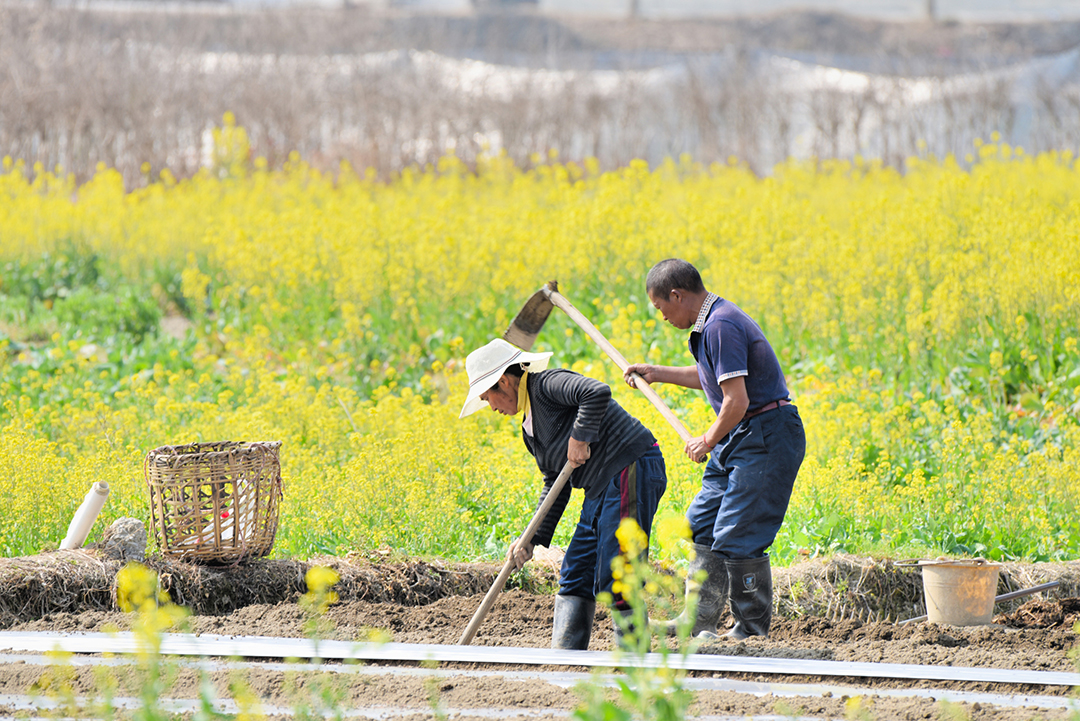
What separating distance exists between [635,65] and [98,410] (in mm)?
17987

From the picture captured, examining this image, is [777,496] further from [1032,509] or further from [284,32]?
[284,32]

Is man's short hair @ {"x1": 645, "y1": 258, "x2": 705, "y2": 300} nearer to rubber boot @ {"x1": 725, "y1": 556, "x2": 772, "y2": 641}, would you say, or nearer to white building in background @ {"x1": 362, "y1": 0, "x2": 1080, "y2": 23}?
rubber boot @ {"x1": 725, "y1": 556, "x2": 772, "y2": 641}

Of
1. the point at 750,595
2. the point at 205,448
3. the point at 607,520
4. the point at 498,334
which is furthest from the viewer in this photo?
the point at 498,334

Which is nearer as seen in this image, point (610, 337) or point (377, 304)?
point (610, 337)

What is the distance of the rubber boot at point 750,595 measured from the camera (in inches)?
166

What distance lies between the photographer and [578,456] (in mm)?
4008

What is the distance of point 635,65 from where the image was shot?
22.8 metres

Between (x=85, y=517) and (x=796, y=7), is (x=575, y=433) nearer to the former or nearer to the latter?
(x=85, y=517)

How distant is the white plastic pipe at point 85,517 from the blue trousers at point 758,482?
2.79 metres

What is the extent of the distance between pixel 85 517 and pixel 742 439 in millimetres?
3029

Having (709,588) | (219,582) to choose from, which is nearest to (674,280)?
(709,588)

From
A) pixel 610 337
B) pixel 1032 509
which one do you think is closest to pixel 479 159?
pixel 610 337

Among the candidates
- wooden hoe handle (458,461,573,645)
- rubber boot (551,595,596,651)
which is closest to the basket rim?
wooden hoe handle (458,461,573,645)

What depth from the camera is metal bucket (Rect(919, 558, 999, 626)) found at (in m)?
4.42
